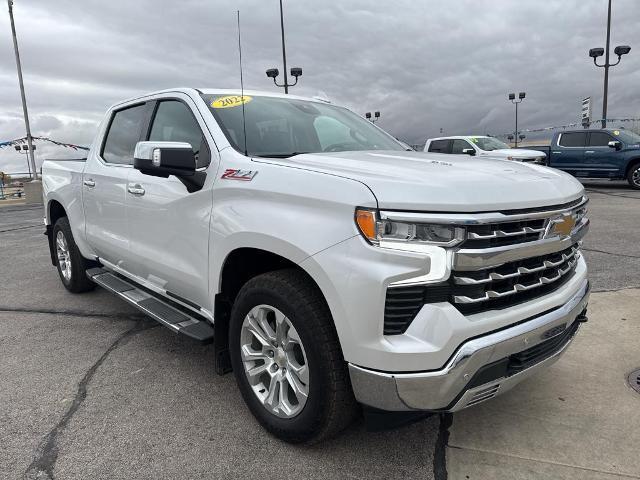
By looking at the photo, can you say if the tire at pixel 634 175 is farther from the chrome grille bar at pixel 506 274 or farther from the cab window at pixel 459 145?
the chrome grille bar at pixel 506 274

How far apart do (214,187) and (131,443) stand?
1.42 metres

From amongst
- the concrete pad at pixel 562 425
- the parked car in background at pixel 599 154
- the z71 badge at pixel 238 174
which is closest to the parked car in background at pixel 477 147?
the parked car in background at pixel 599 154

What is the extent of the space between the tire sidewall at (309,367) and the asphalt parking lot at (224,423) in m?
0.14

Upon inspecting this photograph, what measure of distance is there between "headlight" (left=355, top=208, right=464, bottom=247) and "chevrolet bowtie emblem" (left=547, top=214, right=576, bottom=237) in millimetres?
620

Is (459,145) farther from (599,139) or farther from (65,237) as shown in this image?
(65,237)

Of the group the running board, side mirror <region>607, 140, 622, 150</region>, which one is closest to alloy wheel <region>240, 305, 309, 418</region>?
the running board

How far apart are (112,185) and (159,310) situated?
1.18 meters

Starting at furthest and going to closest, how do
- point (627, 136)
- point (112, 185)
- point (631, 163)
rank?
point (627, 136) < point (631, 163) < point (112, 185)

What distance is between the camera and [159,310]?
3.51 meters

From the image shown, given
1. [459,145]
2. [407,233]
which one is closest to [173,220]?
[407,233]

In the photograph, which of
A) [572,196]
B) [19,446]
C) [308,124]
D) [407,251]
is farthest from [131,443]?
[572,196]

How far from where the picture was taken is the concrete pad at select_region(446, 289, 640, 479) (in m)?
2.44

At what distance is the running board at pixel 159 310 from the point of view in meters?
3.10

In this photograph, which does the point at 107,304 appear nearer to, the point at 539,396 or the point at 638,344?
the point at 539,396
